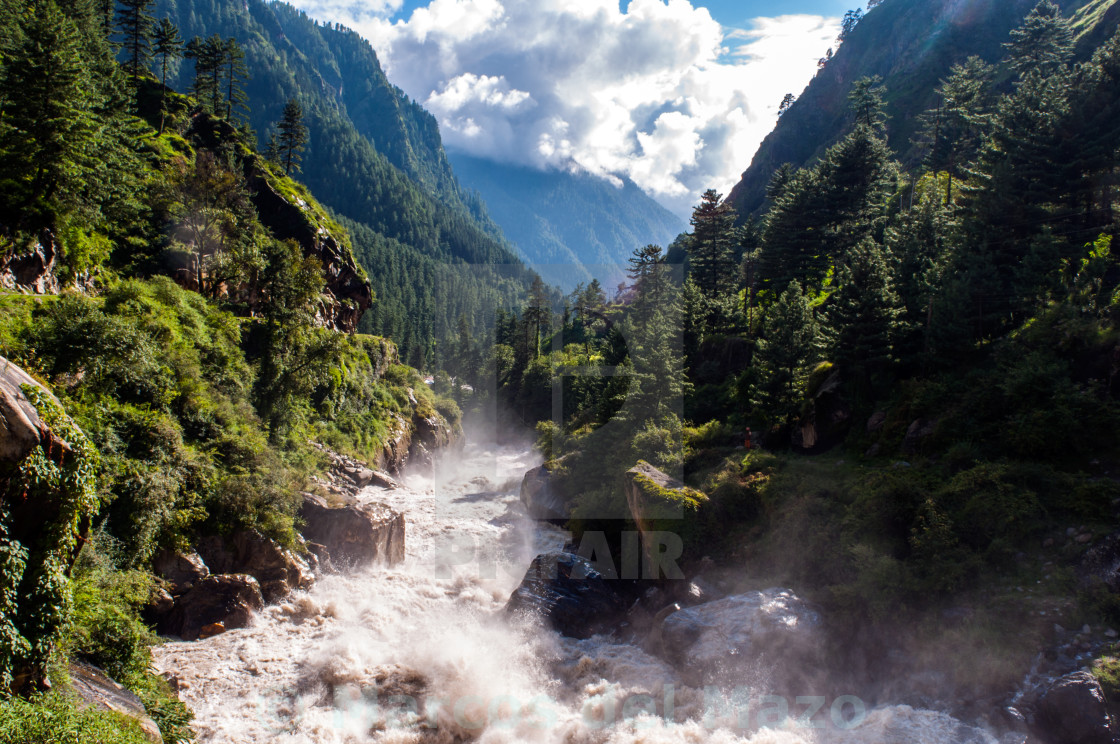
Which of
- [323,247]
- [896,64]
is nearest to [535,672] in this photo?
[323,247]

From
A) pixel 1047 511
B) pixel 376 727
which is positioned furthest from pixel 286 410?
pixel 1047 511

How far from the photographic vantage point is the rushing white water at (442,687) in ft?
53.0

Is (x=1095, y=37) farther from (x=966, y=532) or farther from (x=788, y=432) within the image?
(x=966, y=532)

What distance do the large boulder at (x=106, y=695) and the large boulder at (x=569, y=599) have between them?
1399cm

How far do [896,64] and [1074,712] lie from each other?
16376 cm

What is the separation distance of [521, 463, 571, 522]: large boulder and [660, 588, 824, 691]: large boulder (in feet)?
51.2

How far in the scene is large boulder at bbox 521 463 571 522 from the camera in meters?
37.4

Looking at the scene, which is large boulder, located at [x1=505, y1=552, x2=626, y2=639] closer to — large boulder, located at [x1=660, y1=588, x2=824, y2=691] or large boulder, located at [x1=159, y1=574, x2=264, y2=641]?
large boulder, located at [x1=660, y1=588, x2=824, y2=691]

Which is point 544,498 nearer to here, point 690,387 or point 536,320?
point 690,387

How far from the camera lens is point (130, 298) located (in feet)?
85.1

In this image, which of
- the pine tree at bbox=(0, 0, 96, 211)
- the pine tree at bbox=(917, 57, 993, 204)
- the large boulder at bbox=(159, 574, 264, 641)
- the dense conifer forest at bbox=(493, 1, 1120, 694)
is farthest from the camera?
the pine tree at bbox=(917, 57, 993, 204)

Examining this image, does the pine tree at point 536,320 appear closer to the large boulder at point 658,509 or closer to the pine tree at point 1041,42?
the large boulder at point 658,509

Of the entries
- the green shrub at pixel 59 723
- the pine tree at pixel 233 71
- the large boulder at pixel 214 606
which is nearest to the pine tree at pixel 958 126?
the large boulder at pixel 214 606

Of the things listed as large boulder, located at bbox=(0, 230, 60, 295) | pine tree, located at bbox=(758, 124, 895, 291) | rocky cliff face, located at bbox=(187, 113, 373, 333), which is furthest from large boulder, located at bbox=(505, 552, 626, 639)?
pine tree, located at bbox=(758, 124, 895, 291)
